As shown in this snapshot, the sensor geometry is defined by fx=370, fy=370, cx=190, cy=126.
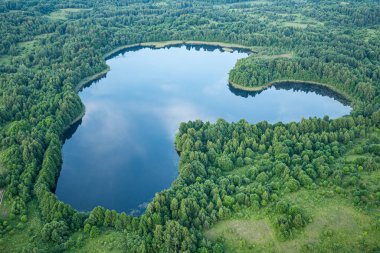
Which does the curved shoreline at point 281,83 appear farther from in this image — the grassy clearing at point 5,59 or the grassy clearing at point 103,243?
the grassy clearing at point 5,59

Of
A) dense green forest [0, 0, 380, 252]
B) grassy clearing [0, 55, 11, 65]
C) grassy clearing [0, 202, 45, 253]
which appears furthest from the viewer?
grassy clearing [0, 55, 11, 65]

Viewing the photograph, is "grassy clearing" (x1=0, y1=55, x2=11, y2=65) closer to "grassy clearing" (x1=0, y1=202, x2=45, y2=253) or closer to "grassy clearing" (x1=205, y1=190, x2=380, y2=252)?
"grassy clearing" (x1=0, y1=202, x2=45, y2=253)

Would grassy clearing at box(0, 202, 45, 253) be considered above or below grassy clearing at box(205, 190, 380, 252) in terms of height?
below

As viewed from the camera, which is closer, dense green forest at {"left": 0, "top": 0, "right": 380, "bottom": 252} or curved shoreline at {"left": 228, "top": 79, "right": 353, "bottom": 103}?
dense green forest at {"left": 0, "top": 0, "right": 380, "bottom": 252}

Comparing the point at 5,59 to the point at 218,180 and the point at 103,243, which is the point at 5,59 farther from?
the point at 218,180

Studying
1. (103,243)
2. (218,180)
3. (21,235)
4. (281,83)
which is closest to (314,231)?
(218,180)

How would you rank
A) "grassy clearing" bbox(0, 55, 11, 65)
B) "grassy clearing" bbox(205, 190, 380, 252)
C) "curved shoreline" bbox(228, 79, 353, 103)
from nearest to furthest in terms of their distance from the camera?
"grassy clearing" bbox(205, 190, 380, 252) → "curved shoreline" bbox(228, 79, 353, 103) → "grassy clearing" bbox(0, 55, 11, 65)

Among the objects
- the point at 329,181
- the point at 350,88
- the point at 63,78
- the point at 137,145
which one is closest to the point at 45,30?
the point at 63,78

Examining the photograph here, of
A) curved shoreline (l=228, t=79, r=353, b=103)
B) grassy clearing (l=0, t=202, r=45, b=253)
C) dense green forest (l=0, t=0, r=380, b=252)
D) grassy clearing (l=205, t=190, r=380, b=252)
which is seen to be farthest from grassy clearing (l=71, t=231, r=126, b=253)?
curved shoreline (l=228, t=79, r=353, b=103)

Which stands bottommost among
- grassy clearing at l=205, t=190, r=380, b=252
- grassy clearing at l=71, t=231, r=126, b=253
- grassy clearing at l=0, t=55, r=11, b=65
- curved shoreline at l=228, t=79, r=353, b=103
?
grassy clearing at l=71, t=231, r=126, b=253
